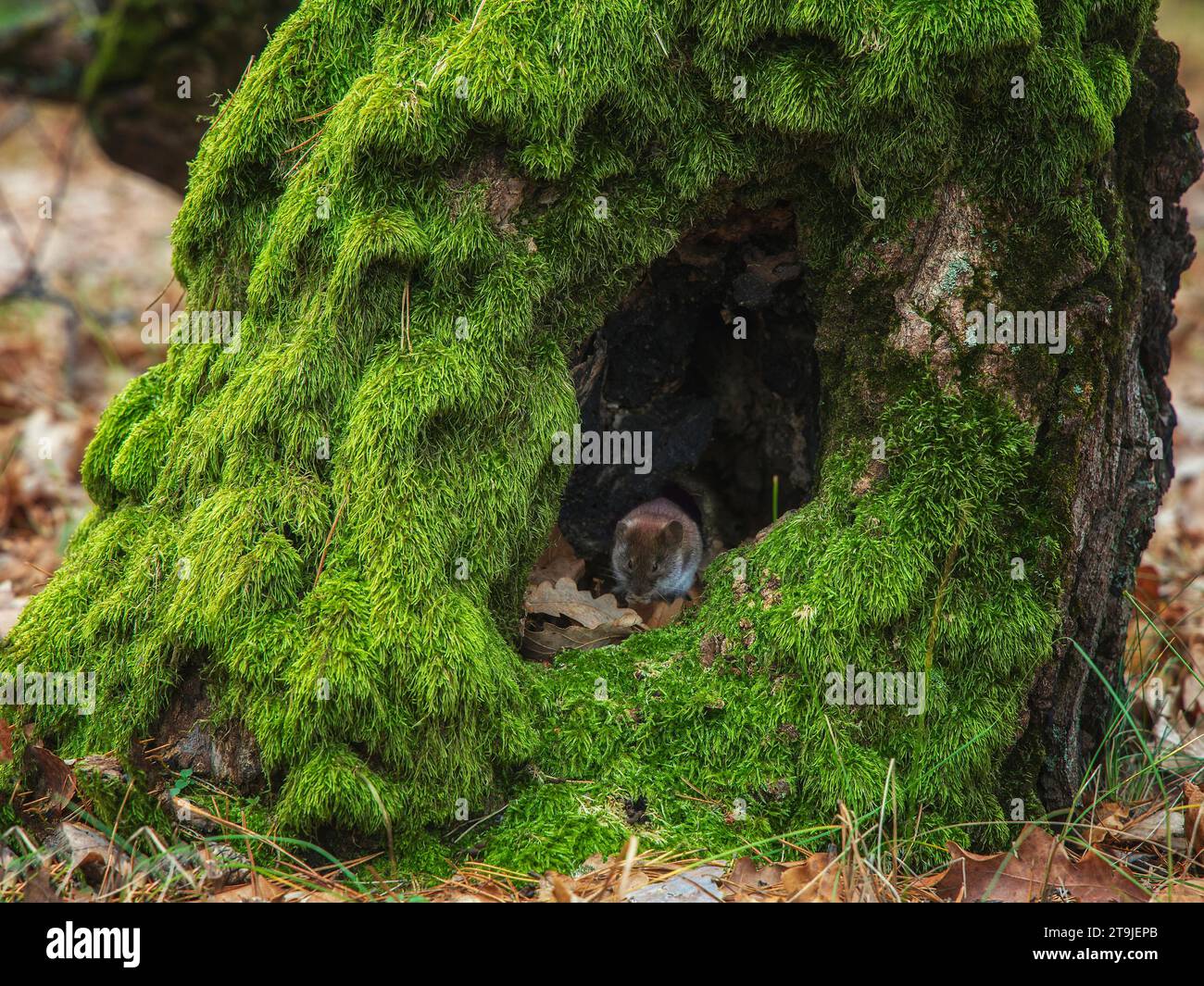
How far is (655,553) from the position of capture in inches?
186

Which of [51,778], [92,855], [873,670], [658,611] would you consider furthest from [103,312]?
[873,670]

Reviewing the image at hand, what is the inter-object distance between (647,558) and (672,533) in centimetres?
22

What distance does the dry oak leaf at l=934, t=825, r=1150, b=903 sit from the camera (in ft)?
9.03

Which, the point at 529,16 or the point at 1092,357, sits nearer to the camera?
the point at 529,16

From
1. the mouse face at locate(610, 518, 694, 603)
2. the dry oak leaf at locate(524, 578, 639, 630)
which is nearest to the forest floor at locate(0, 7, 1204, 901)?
the dry oak leaf at locate(524, 578, 639, 630)

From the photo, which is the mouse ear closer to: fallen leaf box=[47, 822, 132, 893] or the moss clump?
the moss clump

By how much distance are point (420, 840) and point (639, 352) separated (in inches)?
93.1

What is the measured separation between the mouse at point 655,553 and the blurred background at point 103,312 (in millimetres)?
2044

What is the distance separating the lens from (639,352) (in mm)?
4344

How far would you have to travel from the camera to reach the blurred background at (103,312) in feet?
18.2

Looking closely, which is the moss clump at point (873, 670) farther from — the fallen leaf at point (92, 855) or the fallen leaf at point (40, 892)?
the fallen leaf at point (40, 892)

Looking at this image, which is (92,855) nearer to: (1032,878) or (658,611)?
(658,611)

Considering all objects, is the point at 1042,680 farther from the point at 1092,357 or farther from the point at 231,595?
the point at 231,595

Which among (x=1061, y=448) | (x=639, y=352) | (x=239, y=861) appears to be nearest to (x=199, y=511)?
(x=239, y=861)
